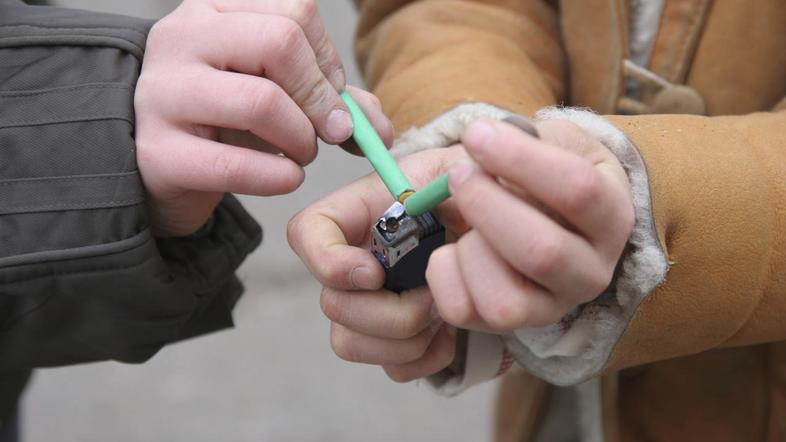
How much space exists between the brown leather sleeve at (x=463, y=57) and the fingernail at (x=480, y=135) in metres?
0.24

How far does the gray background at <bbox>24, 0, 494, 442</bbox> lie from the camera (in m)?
1.55

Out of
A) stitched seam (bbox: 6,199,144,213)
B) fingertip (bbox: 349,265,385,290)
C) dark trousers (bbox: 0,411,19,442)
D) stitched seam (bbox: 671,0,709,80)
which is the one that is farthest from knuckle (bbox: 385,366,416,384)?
dark trousers (bbox: 0,411,19,442)

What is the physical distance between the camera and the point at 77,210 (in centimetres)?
57

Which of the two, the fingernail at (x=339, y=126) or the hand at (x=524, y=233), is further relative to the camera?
the fingernail at (x=339, y=126)

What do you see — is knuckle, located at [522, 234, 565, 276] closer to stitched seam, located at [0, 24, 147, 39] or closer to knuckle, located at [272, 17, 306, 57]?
knuckle, located at [272, 17, 306, 57]

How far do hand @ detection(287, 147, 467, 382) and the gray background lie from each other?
959 millimetres

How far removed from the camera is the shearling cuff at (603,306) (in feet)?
1.65

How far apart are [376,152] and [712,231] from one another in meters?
0.22

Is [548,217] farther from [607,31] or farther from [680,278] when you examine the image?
[607,31]

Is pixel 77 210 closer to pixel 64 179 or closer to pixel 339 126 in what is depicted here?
pixel 64 179

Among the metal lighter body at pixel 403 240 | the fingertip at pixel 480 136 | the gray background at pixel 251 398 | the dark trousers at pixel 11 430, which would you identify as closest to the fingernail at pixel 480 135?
the fingertip at pixel 480 136

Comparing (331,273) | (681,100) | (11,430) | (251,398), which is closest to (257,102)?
(331,273)

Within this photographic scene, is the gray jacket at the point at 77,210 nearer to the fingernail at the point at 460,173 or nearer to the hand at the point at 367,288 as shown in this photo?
the hand at the point at 367,288

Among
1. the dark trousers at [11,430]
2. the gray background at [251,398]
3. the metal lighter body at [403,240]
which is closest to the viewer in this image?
the metal lighter body at [403,240]
